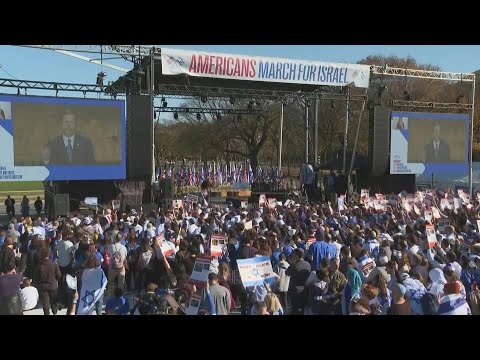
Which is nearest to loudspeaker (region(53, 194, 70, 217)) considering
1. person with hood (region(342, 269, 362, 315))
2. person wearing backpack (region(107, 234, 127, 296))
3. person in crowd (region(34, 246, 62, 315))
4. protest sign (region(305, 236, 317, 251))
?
person wearing backpack (region(107, 234, 127, 296))

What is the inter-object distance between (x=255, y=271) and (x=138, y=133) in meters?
14.3

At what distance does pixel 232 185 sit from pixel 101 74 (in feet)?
43.3

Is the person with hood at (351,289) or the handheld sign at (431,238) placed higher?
the handheld sign at (431,238)

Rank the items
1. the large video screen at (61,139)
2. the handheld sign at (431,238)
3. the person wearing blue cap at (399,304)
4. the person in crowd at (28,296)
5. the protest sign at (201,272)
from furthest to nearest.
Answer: the large video screen at (61,139) → the handheld sign at (431,238) → the person in crowd at (28,296) → the protest sign at (201,272) → the person wearing blue cap at (399,304)

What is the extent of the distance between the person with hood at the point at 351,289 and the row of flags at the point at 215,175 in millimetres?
22097

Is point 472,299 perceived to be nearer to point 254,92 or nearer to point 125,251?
point 125,251

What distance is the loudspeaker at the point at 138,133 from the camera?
785 inches

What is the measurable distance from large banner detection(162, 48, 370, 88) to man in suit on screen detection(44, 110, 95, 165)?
4.14 metres

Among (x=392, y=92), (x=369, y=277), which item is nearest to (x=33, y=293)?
(x=369, y=277)

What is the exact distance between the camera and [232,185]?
31109mm

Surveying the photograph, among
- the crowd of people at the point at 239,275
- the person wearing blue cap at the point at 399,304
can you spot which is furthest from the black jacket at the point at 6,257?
the person wearing blue cap at the point at 399,304

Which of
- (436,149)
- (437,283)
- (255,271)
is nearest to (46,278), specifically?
(255,271)

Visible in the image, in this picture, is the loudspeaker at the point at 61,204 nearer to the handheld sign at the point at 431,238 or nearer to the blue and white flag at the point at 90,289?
the blue and white flag at the point at 90,289

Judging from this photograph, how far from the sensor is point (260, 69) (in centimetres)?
2173
